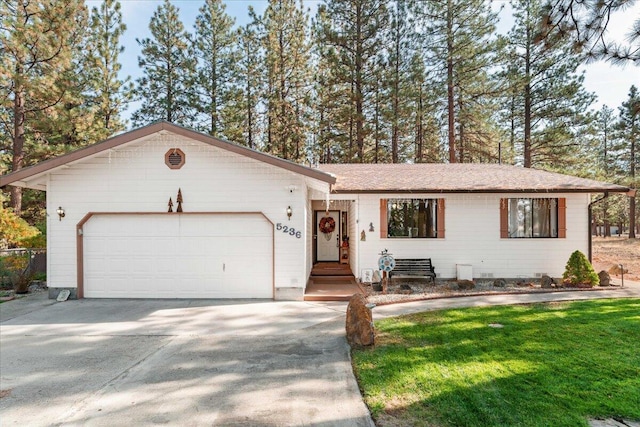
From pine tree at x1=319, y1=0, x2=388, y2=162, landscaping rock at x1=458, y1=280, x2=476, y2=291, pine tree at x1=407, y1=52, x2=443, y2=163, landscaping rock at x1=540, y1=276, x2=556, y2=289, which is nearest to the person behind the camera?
landscaping rock at x1=540, y1=276, x2=556, y2=289

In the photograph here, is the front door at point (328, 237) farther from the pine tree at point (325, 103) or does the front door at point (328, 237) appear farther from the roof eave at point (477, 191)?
the pine tree at point (325, 103)

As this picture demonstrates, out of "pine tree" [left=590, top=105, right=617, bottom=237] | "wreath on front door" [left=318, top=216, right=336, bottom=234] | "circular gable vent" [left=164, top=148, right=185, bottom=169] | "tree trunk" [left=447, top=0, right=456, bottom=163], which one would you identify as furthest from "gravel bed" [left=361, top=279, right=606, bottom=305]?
"pine tree" [left=590, top=105, right=617, bottom=237]

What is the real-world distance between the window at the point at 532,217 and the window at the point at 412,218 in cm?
212

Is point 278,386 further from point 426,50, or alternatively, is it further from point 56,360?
point 426,50

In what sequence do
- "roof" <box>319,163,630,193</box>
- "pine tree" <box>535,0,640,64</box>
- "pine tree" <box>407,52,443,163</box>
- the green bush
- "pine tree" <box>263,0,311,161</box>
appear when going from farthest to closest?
"pine tree" <box>263,0,311,161</box>
"pine tree" <box>407,52,443,163</box>
"roof" <box>319,163,630,193</box>
the green bush
"pine tree" <box>535,0,640,64</box>

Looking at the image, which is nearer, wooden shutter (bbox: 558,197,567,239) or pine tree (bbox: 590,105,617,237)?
wooden shutter (bbox: 558,197,567,239)

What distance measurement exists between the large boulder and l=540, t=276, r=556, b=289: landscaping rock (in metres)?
6.75

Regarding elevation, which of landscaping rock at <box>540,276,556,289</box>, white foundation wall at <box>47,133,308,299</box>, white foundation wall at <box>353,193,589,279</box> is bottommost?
landscaping rock at <box>540,276,556,289</box>

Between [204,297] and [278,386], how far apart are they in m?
5.15

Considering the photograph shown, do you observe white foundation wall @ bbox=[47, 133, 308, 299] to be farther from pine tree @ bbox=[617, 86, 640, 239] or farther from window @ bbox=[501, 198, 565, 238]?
pine tree @ bbox=[617, 86, 640, 239]

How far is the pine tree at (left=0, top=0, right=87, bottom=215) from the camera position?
1318 centimetres

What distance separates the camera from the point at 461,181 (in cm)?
1062

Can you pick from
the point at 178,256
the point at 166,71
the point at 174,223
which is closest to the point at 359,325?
the point at 178,256

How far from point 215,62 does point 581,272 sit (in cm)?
2161
